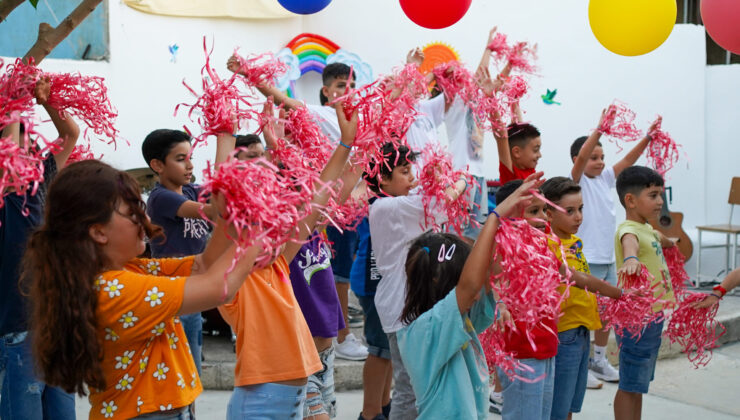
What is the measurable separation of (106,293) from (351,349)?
331 cm

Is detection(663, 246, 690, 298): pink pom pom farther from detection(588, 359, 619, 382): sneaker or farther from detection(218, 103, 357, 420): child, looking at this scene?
detection(218, 103, 357, 420): child

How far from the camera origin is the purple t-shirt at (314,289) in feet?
10.9

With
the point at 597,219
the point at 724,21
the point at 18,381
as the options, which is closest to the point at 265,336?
the point at 18,381

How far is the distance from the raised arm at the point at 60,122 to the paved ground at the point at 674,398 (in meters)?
1.84

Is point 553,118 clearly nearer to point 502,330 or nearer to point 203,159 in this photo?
point 203,159

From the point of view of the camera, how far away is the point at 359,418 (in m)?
4.25

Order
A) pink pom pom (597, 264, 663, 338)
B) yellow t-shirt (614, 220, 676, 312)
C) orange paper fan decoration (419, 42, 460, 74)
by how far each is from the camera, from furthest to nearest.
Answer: orange paper fan decoration (419, 42, 460, 74) < yellow t-shirt (614, 220, 676, 312) < pink pom pom (597, 264, 663, 338)

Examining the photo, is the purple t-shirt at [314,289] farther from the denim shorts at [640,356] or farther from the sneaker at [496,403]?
the sneaker at [496,403]

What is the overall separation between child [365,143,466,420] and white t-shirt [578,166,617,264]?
1707mm

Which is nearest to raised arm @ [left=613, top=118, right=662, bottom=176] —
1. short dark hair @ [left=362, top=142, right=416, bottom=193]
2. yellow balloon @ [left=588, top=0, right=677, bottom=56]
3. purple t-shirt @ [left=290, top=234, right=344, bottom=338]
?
yellow balloon @ [left=588, top=0, right=677, bottom=56]

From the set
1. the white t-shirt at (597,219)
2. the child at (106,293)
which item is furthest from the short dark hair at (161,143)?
the white t-shirt at (597,219)

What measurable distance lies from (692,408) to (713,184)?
452cm

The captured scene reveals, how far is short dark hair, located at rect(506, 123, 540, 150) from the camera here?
4930mm

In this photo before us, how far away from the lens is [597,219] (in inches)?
202
